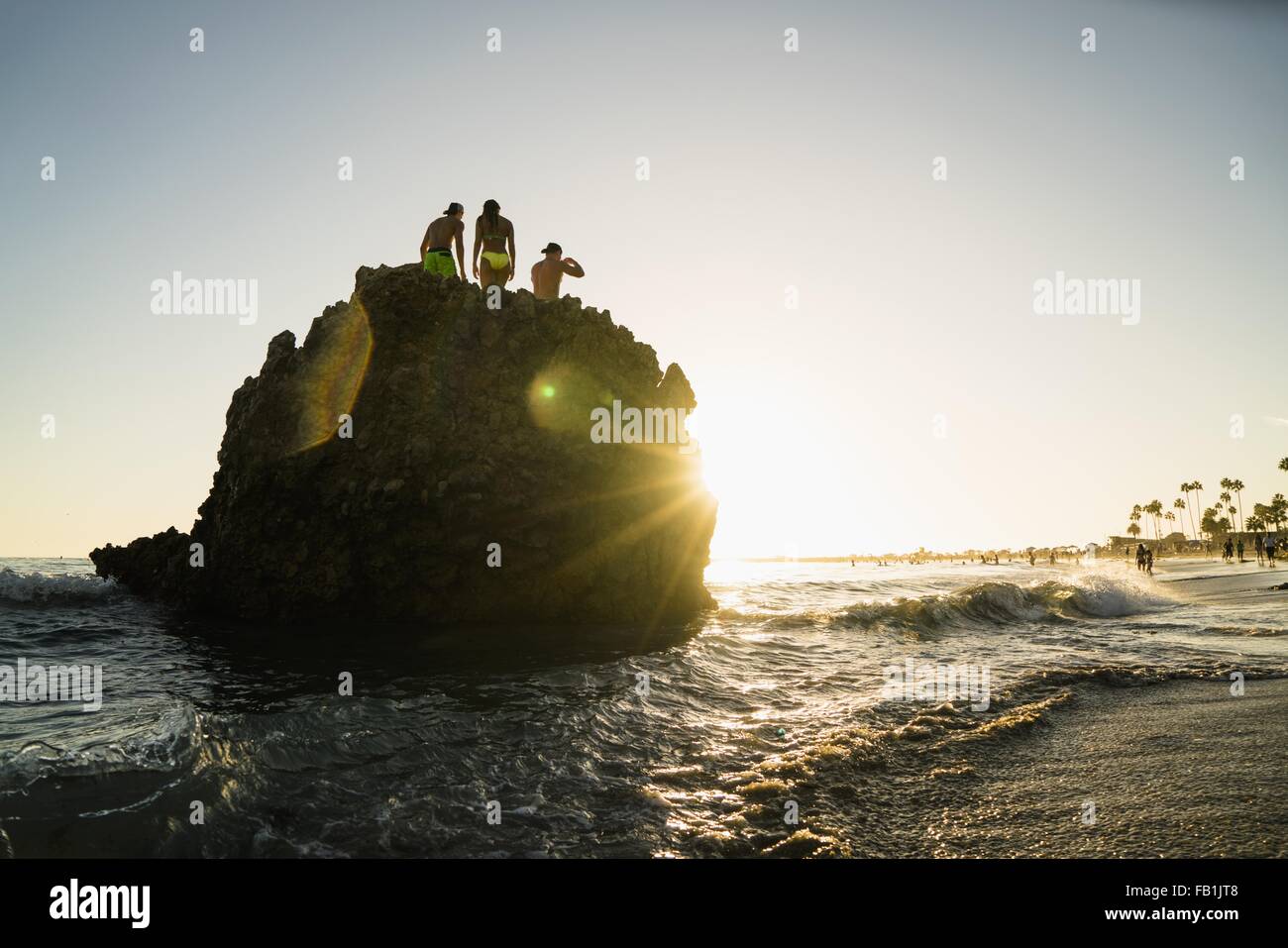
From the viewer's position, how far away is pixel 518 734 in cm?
769

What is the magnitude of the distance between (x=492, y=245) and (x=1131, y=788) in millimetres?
16545

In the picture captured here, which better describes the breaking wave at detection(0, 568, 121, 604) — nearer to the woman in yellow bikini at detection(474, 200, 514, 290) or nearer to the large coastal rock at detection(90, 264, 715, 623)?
the large coastal rock at detection(90, 264, 715, 623)

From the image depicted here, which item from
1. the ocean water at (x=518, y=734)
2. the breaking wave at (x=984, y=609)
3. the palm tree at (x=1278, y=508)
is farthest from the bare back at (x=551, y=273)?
the palm tree at (x=1278, y=508)

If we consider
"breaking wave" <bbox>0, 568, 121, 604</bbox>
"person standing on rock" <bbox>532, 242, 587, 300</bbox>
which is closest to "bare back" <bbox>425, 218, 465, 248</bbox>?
"person standing on rock" <bbox>532, 242, 587, 300</bbox>

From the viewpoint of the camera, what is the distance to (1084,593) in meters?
25.1

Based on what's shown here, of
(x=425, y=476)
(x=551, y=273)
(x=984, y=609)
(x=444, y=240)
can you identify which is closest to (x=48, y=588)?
(x=425, y=476)

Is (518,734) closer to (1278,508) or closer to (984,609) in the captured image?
(984,609)

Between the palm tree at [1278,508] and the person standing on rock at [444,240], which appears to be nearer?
the person standing on rock at [444,240]

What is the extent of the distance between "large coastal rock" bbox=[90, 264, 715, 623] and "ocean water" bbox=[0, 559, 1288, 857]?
1.65 meters

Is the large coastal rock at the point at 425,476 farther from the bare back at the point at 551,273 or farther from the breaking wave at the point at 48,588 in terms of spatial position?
the breaking wave at the point at 48,588

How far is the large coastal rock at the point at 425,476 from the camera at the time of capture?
15.6 m

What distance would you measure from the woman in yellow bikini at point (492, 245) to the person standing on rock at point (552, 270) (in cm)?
113
